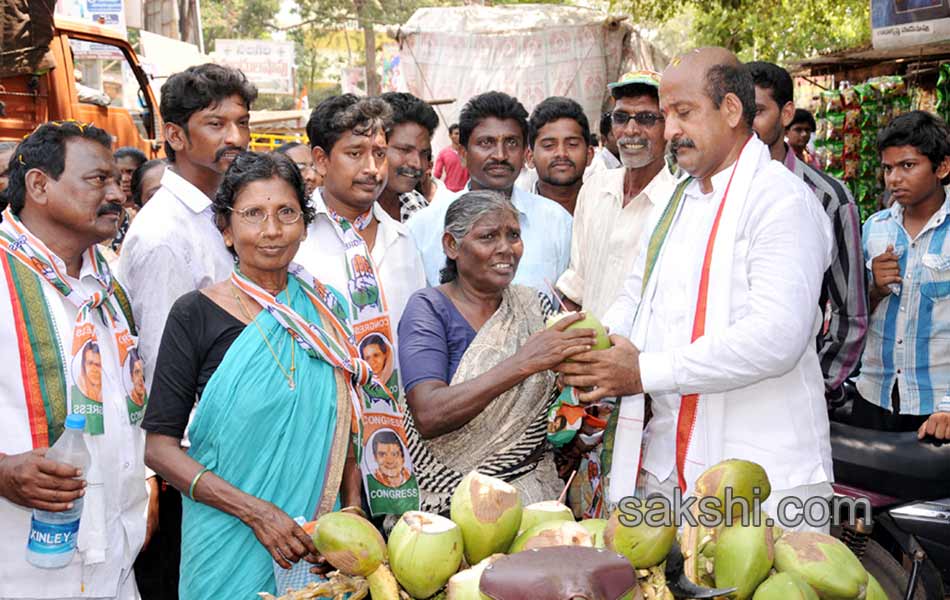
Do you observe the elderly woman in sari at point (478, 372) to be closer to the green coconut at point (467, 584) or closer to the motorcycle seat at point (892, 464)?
the green coconut at point (467, 584)

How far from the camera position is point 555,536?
5.09 ft

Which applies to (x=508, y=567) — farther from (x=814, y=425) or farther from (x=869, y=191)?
(x=869, y=191)

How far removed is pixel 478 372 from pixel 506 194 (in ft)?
5.06

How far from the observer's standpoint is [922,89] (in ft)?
28.0

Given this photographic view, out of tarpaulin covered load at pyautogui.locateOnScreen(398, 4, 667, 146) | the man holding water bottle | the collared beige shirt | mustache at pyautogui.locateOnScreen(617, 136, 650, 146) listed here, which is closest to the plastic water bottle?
the collared beige shirt

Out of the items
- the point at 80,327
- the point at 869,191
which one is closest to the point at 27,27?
the point at 80,327

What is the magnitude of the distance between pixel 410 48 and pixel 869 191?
7.49m

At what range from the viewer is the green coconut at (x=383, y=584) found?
1.55m

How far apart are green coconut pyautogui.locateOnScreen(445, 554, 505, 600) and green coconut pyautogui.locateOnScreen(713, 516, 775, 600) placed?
1.20 ft

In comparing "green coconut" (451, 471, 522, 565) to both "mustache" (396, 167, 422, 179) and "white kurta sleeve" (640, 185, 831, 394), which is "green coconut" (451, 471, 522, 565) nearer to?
"white kurta sleeve" (640, 185, 831, 394)

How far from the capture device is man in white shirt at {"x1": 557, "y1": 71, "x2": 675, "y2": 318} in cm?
368

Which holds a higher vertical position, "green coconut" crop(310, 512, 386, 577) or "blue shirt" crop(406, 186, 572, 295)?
"blue shirt" crop(406, 186, 572, 295)

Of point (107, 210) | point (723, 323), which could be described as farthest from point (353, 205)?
point (723, 323)

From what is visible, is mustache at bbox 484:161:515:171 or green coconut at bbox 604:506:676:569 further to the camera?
mustache at bbox 484:161:515:171
